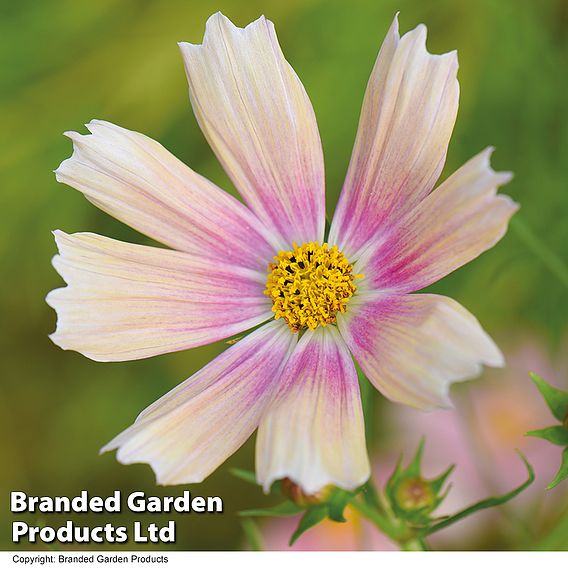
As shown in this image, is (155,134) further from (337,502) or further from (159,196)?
(337,502)

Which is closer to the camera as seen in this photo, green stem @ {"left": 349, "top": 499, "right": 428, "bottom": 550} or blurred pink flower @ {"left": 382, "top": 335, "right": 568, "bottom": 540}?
green stem @ {"left": 349, "top": 499, "right": 428, "bottom": 550}

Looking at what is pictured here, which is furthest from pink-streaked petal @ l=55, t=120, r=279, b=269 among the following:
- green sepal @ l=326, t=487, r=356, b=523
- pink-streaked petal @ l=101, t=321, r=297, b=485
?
green sepal @ l=326, t=487, r=356, b=523

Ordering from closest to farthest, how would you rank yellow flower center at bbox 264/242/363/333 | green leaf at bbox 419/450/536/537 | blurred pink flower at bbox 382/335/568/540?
green leaf at bbox 419/450/536/537
yellow flower center at bbox 264/242/363/333
blurred pink flower at bbox 382/335/568/540

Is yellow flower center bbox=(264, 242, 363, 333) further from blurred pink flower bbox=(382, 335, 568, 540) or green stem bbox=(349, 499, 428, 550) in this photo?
blurred pink flower bbox=(382, 335, 568, 540)

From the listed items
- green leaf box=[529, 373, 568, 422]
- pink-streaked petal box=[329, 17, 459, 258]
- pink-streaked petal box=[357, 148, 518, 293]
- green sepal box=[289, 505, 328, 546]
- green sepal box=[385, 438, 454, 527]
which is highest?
pink-streaked petal box=[329, 17, 459, 258]

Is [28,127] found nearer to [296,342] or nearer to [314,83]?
[314,83]

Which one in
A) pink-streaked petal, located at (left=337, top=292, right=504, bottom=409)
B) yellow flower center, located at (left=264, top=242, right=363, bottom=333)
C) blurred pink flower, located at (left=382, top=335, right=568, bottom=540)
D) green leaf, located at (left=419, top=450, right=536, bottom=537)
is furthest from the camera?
blurred pink flower, located at (left=382, top=335, right=568, bottom=540)

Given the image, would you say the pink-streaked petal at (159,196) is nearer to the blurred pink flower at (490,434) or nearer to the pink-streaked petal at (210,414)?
the pink-streaked petal at (210,414)
